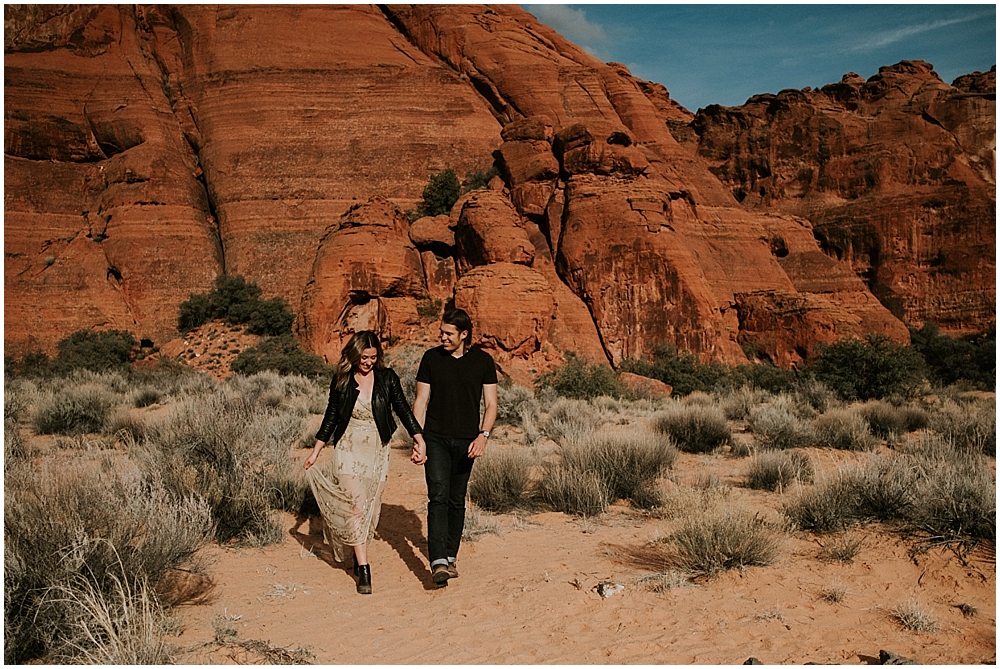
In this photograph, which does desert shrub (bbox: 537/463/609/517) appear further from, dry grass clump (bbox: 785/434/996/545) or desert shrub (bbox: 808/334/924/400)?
desert shrub (bbox: 808/334/924/400)

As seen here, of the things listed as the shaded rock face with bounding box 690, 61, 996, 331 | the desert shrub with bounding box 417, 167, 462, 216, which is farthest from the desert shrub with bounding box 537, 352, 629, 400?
the shaded rock face with bounding box 690, 61, 996, 331

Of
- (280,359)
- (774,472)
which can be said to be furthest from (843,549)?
(280,359)

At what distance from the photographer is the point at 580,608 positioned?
4988 mm

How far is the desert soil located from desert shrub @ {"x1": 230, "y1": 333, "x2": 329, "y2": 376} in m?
16.8

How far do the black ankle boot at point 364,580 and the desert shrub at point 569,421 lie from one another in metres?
5.34

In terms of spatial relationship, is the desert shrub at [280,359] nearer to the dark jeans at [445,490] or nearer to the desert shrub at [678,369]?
the desert shrub at [678,369]

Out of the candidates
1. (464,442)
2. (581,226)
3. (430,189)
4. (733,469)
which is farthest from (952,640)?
(430,189)

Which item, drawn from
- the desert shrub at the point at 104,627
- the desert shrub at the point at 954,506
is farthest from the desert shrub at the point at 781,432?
the desert shrub at the point at 104,627

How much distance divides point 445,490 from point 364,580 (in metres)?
0.93

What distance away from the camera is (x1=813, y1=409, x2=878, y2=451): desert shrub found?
34.7 ft

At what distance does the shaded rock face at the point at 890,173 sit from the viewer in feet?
120

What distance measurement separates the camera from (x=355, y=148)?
33.2 meters

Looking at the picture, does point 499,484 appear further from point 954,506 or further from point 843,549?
point 954,506

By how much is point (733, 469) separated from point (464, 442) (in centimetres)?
530
